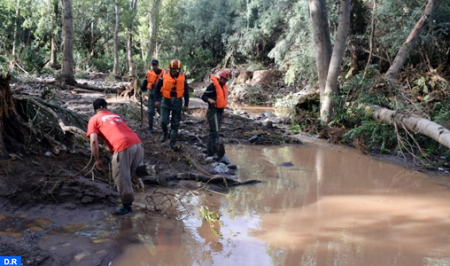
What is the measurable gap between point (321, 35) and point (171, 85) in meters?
6.14

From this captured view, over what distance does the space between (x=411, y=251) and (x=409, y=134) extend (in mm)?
4879

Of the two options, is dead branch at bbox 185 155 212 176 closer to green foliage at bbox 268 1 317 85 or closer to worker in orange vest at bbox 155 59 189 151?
worker in orange vest at bbox 155 59 189 151

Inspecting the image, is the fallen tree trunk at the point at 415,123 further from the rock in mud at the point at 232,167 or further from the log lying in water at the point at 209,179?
the log lying in water at the point at 209,179

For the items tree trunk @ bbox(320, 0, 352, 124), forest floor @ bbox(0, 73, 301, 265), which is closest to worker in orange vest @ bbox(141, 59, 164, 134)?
forest floor @ bbox(0, 73, 301, 265)

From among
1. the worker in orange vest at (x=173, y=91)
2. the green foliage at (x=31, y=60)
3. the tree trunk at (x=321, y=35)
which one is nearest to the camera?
the worker in orange vest at (x=173, y=91)

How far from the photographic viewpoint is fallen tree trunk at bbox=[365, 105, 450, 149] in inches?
291

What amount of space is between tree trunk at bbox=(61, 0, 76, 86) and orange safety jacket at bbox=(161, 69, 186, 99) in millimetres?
8672

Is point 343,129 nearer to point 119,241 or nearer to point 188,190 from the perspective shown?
point 188,190

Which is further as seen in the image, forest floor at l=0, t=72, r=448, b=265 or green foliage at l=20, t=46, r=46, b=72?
green foliage at l=20, t=46, r=46, b=72

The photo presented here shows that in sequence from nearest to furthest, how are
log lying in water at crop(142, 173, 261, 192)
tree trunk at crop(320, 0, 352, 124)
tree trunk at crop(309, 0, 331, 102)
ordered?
log lying in water at crop(142, 173, 261, 192)
tree trunk at crop(320, 0, 352, 124)
tree trunk at crop(309, 0, 331, 102)

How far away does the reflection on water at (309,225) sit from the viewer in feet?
12.8


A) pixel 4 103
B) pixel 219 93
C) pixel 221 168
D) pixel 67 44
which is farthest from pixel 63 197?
pixel 67 44

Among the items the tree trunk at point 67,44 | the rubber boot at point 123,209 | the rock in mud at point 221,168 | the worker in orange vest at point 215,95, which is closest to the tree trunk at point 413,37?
the worker in orange vest at point 215,95

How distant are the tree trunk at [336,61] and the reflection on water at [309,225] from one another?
420 centimetres
